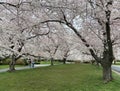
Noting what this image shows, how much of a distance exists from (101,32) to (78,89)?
4915 mm

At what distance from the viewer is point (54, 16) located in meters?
13.1

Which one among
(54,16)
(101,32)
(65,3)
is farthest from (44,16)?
(101,32)

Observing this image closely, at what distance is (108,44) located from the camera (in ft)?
48.1

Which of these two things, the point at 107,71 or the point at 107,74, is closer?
the point at 107,71

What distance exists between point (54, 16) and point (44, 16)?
3.69 ft

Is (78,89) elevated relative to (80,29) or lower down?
lower down

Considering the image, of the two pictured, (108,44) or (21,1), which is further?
(108,44)

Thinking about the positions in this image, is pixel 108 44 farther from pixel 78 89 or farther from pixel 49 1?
pixel 49 1

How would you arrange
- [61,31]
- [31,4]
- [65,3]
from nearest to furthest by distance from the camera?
[31,4], [65,3], [61,31]

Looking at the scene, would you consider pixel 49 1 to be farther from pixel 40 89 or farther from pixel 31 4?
pixel 40 89

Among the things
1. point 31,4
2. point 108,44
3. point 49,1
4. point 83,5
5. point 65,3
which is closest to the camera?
point 31,4

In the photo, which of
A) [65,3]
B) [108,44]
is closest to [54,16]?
[65,3]

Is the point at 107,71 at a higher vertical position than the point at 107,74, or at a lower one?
higher

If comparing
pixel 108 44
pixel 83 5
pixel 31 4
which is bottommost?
pixel 108 44
